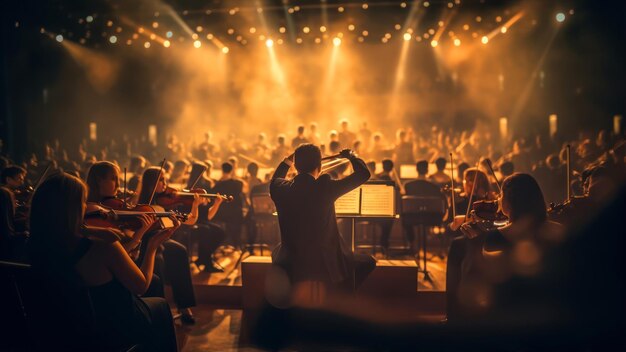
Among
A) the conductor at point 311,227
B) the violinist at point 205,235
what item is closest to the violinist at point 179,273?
the conductor at point 311,227

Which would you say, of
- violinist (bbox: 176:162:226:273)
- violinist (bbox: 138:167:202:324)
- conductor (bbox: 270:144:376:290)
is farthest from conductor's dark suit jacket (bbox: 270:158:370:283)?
violinist (bbox: 176:162:226:273)

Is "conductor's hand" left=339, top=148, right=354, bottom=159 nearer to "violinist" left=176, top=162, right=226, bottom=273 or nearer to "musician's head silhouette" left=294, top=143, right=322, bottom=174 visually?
"musician's head silhouette" left=294, top=143, right=322, bottom=174

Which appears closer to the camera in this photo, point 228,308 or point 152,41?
point 228,308

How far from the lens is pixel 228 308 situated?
5098mm

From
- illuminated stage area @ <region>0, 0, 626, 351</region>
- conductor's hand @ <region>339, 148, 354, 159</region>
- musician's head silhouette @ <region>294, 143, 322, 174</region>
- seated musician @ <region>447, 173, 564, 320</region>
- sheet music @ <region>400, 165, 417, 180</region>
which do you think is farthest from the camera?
sheet music @ <region>400, 165, 417, 180</region>

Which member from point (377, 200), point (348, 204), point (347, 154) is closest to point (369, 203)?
point (377, 200)

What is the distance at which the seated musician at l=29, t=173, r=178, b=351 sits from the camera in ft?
8.08

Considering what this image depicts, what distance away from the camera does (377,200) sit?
5.17 meters

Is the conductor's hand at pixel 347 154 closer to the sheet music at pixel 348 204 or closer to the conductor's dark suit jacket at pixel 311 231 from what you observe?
the conductor's dark suit jacket at pixel 311 231

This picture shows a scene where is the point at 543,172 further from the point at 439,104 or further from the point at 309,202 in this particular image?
the point at 439,104

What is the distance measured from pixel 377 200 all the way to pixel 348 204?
302 mm

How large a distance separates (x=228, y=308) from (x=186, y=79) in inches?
505

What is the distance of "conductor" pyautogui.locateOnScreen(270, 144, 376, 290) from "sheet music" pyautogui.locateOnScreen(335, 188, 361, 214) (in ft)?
5.07

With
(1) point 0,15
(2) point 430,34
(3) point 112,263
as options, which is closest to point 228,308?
(3) point 112,263
